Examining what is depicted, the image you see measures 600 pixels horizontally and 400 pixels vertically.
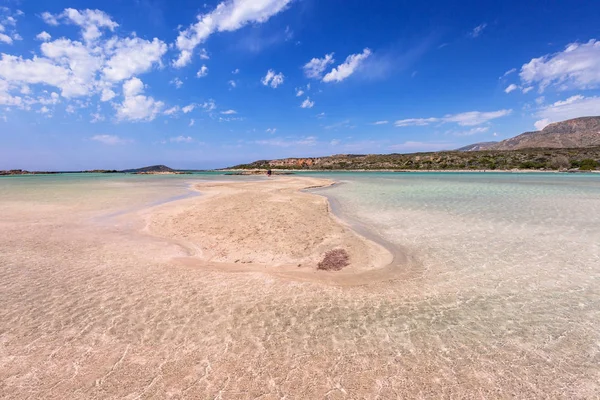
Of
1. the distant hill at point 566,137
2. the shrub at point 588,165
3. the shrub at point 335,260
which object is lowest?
the shrub at point 588,165

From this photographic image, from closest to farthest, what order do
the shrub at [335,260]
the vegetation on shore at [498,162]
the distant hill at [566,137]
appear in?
the shrub at [335,260] < the vegetation on shore at [498,162] < the distant hill at [566,137]

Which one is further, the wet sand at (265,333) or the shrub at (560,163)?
the shrub at (560,163)

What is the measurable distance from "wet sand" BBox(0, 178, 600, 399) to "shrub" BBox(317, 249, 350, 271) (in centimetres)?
31

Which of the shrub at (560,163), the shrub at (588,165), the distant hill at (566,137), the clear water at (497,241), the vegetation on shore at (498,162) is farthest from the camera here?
the distant hill at (566,137)

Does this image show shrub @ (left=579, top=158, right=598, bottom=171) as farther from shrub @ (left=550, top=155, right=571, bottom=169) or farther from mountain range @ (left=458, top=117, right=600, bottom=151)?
mountain range @ (left=458, top=117, right=600, bottom=151)

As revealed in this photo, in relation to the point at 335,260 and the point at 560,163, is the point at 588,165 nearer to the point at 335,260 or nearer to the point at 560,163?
the point at 560,163

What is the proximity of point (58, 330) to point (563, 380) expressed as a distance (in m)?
7.95

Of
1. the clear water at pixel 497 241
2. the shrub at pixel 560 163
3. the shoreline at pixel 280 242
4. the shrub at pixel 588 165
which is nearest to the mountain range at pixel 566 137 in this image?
the shrub at pixel 560 163

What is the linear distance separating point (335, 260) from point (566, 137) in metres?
168

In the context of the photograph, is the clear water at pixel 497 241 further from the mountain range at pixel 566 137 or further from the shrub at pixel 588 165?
the mountain range at pixel 566 137

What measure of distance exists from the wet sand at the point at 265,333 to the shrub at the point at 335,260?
311 millimetres

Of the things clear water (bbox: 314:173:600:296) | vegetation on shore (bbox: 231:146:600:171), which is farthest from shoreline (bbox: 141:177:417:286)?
vegetation on shore (bbox: 231:146:600:171)

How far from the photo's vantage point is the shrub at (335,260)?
819cm

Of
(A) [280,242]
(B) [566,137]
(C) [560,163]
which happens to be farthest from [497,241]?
(B) [566,137]
